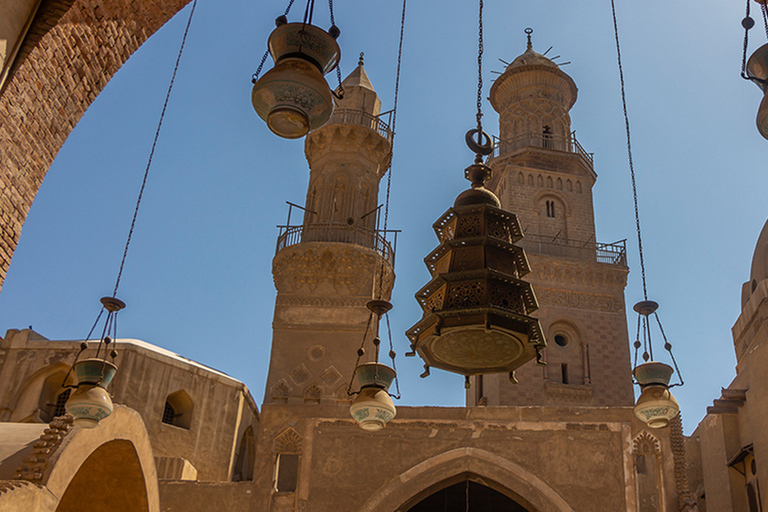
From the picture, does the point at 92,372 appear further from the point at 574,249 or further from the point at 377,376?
the point at 574,249

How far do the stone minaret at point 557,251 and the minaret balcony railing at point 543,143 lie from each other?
34 millimetres

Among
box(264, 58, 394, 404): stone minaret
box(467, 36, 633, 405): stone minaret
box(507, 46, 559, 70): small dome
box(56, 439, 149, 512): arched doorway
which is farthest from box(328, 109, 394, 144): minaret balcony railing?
box(56, 439, 149, 512): arched doorway

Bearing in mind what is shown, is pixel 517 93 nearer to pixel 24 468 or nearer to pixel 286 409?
pixel 286 409

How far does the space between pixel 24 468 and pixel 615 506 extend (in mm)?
8671

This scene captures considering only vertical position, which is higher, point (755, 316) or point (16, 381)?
point (755, 316)

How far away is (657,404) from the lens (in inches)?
224

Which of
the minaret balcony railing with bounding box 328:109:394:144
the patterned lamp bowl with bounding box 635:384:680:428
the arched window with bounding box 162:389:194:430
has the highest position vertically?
the minaret balcony railing with bounding box 328:109:394:144

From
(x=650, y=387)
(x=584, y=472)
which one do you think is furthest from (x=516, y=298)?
(x=584, y=472)

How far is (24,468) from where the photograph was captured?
7.19 metres

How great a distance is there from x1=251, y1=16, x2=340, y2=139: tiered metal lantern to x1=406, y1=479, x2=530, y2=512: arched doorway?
1128 centimetres

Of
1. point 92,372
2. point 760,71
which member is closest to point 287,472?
point 92,372

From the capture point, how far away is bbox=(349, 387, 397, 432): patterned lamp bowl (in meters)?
5.84

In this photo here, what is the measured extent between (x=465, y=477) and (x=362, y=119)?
10.4 meters

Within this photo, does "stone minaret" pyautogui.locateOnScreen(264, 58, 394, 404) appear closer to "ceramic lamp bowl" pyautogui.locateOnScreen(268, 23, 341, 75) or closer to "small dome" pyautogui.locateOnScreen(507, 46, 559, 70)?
"small dome" pyautogui.locateOnScreen(507, 46, 559, 70)
